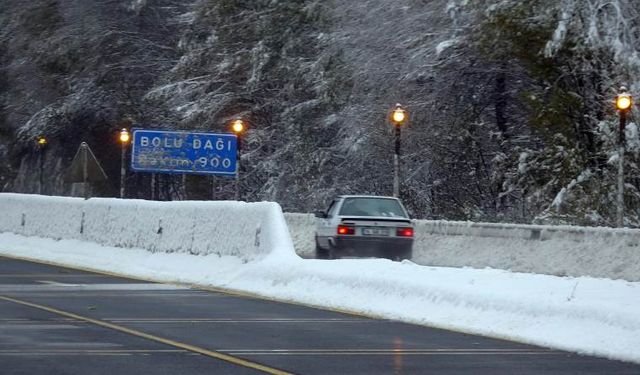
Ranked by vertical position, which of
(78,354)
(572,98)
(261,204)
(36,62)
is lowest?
(78,354)

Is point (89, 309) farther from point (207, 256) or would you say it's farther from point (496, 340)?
point (207, 256)

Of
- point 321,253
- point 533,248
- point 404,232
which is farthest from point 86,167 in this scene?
point 533,248

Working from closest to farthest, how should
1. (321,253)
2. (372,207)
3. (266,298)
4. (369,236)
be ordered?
1. (266,298)
2. (369,236)
3. (372,207)
4. (321,253)

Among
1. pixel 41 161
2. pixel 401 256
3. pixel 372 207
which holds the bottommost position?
pixel 401 256

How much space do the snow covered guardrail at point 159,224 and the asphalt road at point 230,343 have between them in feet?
16.7

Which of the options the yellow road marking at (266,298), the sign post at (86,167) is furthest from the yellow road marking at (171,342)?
the sign post at (86,167)

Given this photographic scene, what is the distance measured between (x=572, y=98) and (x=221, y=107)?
1841 cm

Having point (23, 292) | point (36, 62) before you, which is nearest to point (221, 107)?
point (36, 62)

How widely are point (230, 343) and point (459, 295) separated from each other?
4.72 metres

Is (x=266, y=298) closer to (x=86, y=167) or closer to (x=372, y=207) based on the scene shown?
(x=372, y=207)

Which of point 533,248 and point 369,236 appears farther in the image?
point 369,236

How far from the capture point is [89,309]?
61.0 feet

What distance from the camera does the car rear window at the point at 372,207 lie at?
95.0ft

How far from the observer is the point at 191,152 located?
4062cm
